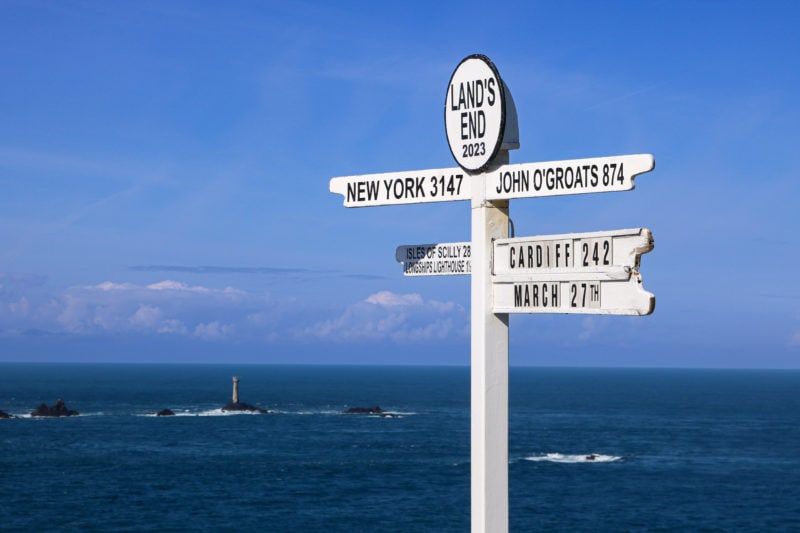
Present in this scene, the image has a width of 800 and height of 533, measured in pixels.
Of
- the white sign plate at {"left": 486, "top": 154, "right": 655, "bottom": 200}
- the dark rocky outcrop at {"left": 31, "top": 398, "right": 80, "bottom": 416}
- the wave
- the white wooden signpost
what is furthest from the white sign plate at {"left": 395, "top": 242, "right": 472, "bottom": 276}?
the dark rocky outcrop at {"left": 31, "top": 398, "right": 80, "bottom": 416}

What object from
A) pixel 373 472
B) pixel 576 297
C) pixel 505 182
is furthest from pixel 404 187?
pixel 373 472

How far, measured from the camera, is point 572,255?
18.9 ft

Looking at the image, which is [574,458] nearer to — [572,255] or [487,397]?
[487,397]

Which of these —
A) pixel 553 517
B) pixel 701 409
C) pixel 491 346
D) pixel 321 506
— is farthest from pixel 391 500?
pixel 701 409

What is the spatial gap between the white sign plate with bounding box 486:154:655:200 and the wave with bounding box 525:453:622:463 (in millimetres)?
69055

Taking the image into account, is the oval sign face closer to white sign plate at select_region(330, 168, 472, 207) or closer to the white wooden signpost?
the white wooden signpost

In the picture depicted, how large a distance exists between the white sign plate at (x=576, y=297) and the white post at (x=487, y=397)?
0.11 metres

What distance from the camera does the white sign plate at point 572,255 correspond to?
532 centimetres

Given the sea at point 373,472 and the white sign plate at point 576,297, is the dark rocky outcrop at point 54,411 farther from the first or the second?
the white sign plate at point 576,297

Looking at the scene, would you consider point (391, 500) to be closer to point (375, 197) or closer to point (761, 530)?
point (761, 530)

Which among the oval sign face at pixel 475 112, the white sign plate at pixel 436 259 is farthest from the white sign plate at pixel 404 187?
the white sign plate at pixel 436 259

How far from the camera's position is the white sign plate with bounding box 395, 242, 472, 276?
7078 mm

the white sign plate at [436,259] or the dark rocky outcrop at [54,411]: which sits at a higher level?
the white sign plate at [436,259]

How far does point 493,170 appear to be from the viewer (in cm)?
636
